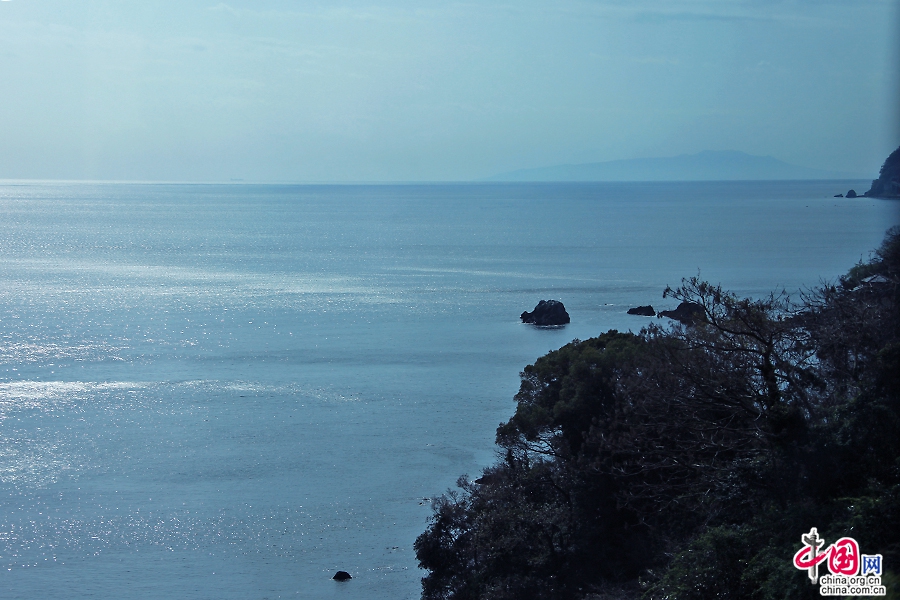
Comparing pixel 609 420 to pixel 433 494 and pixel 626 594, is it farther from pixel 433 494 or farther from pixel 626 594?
pixel 433 494

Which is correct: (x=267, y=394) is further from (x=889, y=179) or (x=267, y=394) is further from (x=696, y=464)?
(x=889, y=179)

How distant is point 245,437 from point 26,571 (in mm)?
12984

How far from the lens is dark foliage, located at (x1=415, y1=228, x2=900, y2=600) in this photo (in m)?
13.0

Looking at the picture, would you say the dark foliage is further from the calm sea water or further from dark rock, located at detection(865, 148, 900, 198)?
dark rock, located at detection(865, 148, 900, 198)

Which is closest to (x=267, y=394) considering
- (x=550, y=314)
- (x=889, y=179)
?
(x=550, y=314)

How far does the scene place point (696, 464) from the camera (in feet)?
52.3

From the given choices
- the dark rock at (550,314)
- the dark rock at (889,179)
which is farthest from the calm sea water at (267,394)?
the dark rock at (889,179)

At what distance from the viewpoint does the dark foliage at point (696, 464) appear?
42.7 ft

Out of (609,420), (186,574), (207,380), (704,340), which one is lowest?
(186,574)

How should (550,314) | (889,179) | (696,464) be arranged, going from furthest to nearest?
(889,179) < (550,314) < (696,464)

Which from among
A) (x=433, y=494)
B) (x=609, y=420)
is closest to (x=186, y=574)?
(x=433, y=494)

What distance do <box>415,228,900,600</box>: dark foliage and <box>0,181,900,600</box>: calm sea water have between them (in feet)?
20.3

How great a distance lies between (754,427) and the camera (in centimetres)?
1608

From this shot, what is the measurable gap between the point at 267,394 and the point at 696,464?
33142 mm
